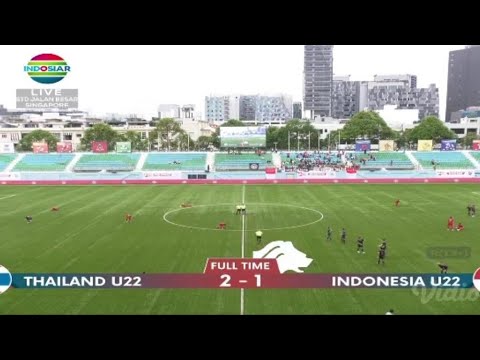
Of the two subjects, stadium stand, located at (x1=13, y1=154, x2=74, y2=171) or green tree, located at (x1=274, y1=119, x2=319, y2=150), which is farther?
green tree, located at (x1=274, y1=119, x2=319, y2=150)

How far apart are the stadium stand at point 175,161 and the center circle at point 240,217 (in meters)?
27.1

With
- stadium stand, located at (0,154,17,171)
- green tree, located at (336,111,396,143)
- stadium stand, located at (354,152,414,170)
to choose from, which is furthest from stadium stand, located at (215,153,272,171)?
stadium stand, located at (0,154,17,171)

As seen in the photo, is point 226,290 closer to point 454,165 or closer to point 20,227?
point 20,227

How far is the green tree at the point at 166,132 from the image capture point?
283 feet

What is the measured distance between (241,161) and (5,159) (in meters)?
33.3

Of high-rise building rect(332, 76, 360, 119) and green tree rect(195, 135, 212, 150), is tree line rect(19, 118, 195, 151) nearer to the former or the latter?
green tree rect(195, 135, 212, 150)

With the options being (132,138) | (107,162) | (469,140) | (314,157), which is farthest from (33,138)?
(469,140)

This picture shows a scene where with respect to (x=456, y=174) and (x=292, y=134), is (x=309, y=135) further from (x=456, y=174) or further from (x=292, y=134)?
(x=456, y=174)

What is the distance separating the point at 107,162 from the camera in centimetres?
6303

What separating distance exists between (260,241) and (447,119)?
12300 cm

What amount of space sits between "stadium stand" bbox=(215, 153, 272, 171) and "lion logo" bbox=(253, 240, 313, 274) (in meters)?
37.3

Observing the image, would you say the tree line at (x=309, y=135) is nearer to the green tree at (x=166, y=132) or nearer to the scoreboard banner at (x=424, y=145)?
the green tree at (x=166, y=132)

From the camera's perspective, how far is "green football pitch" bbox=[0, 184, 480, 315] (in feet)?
47.7

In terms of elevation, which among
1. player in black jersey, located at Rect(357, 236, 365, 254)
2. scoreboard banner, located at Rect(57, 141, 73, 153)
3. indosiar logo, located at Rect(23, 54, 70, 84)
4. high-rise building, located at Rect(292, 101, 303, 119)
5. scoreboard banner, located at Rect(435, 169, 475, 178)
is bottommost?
player in black jersey, located at Rect(357, 236, 365, 254)
